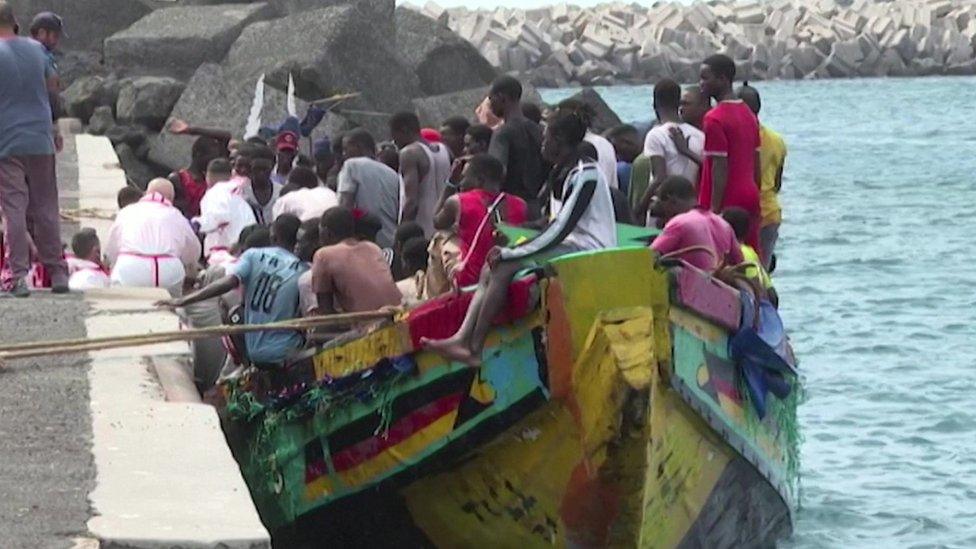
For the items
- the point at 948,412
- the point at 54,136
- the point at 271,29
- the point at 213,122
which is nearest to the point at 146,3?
the point at 271,29

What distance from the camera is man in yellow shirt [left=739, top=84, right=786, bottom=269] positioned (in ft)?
45.6

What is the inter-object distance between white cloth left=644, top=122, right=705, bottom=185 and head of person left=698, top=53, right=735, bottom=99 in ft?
1.39

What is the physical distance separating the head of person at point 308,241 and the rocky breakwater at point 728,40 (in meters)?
64.9

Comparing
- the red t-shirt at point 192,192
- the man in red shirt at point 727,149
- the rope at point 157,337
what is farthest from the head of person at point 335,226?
the red t-shirt at point 192,192

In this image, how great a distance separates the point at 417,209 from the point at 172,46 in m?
14.4

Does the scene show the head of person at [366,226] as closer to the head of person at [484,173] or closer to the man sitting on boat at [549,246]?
the head of person at [484,173]

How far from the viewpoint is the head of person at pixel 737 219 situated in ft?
41.4

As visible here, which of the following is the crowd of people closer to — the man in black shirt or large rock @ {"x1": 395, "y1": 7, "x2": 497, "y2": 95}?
the man in black shirt

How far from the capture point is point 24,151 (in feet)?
39.8

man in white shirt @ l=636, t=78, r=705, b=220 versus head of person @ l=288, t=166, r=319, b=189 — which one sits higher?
man in white shirt @ l=636, t=78, r=705, b=220

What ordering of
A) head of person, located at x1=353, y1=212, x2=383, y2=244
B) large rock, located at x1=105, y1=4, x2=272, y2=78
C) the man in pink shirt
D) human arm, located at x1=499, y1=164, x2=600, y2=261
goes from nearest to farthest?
human arm, located at x1=499, y1=164, x2=600, y2=261 → the man in pink shirt → head of person, located at x1=353, y1=212, x2=383, y2=244 → large rock, located at x1=105, y1=4, x2=272, y2=78

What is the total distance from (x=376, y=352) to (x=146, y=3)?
21.3 m

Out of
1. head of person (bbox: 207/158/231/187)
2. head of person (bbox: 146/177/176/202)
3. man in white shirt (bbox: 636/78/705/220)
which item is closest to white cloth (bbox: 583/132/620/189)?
man in white shirt (bbox: 636/78/705/220)

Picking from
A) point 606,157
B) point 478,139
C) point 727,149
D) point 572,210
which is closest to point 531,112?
point 478,139
